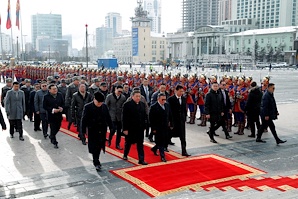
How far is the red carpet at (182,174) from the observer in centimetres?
611

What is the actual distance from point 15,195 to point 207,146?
16.1 feet

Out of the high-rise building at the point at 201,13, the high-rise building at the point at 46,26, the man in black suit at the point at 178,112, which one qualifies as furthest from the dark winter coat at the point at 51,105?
the high-rise building at the point at 201,13

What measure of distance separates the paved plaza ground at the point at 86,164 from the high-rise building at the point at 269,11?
120 meters

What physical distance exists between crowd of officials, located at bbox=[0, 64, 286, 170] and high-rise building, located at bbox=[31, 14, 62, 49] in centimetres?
11582

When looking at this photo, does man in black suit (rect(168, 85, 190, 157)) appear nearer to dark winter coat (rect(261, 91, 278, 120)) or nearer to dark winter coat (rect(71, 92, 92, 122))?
dark winter coat (rect(261, 91, 278, 120))

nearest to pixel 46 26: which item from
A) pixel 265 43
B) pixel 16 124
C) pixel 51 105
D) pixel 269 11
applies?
pixel 265 43

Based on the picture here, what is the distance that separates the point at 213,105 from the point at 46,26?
124 metres

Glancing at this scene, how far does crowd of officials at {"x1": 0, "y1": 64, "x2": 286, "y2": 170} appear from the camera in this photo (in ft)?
23.5

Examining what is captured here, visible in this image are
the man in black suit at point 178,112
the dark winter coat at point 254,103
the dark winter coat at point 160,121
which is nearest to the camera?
the dark winter coat at point 160,121

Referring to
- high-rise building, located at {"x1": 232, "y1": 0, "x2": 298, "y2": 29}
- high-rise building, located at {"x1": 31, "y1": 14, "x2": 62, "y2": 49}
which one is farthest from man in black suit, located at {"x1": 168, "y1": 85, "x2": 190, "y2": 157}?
high-rise building, located at {"x1": 232, "y1": 0, "x2": 298, "y2": 29}

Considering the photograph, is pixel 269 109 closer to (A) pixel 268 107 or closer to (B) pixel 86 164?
(A) pixel 268 107

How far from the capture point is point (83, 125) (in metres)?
6.96

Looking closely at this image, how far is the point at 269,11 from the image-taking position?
12600cm

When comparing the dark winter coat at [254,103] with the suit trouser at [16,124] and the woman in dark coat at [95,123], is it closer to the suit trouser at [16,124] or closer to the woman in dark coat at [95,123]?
the woman in dark coat at [95,123]
